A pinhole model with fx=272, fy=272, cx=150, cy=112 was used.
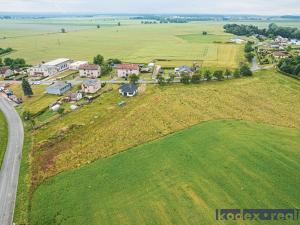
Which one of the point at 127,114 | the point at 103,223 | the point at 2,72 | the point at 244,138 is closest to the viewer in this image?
the point at 103,223

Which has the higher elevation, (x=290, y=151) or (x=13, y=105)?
(x=290, y=151)

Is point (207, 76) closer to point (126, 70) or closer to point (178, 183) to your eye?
point (126, 70)

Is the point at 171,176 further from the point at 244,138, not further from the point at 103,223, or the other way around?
the point at 244,138

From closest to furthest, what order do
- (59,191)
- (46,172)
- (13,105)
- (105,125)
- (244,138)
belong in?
Answer: 1. (59,191)
2. (46,172)
3. (244,138)
4. (105,125)
5. (13,105)

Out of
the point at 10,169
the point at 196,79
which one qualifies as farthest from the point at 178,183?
the point at 196,79

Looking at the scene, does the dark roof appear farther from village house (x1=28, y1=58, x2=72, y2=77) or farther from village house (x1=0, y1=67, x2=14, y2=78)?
village house (x1=0, y1=67, x2=14, y2=78)

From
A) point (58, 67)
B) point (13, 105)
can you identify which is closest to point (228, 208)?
point (13, 105)

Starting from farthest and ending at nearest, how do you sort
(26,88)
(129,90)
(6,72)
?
(6,72)
(26,88)
(129,90)
